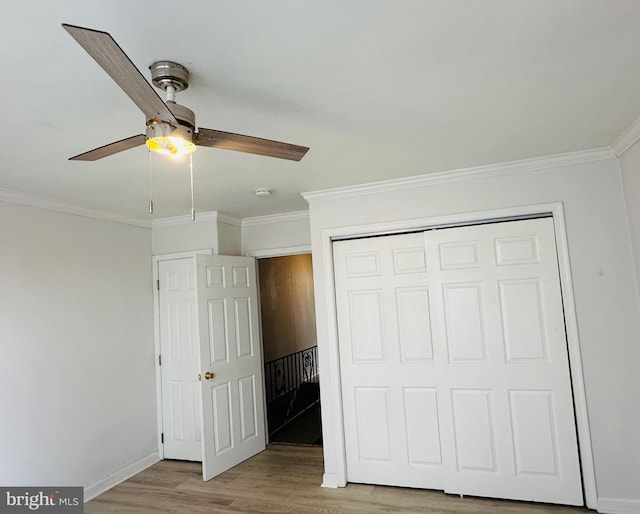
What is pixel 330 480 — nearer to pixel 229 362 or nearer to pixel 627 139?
pixel 229 362

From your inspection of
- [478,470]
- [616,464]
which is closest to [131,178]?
[478,470]

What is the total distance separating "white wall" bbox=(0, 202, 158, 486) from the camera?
122 inches

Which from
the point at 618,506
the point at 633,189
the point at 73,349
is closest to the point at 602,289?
the point at 633,189

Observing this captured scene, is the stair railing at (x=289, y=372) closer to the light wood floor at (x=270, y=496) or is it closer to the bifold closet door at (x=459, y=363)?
the light wood floor at (x=270, y=496)

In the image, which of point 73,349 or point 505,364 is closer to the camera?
point 505,364

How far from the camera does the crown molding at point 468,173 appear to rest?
117 inches

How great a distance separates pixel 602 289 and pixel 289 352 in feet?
14.5

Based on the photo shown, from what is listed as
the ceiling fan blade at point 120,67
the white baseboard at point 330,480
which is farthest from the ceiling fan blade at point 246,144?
the white baseboard at point 330,480

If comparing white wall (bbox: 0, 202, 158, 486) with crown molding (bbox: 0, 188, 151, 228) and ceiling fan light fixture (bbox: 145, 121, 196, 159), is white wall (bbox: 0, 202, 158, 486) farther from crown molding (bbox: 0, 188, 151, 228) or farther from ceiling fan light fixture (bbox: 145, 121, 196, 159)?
ceiling fan light fixture (bbox: 145, 121, 196, 159)

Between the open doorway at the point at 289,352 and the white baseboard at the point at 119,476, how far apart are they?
1269mm

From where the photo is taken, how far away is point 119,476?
3811 millimetres

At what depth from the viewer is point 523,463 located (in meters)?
3.03

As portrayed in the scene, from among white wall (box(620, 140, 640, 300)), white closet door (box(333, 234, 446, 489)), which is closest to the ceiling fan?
white closet door (box(333, 234, 446, 489))

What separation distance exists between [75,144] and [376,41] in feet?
5.78
